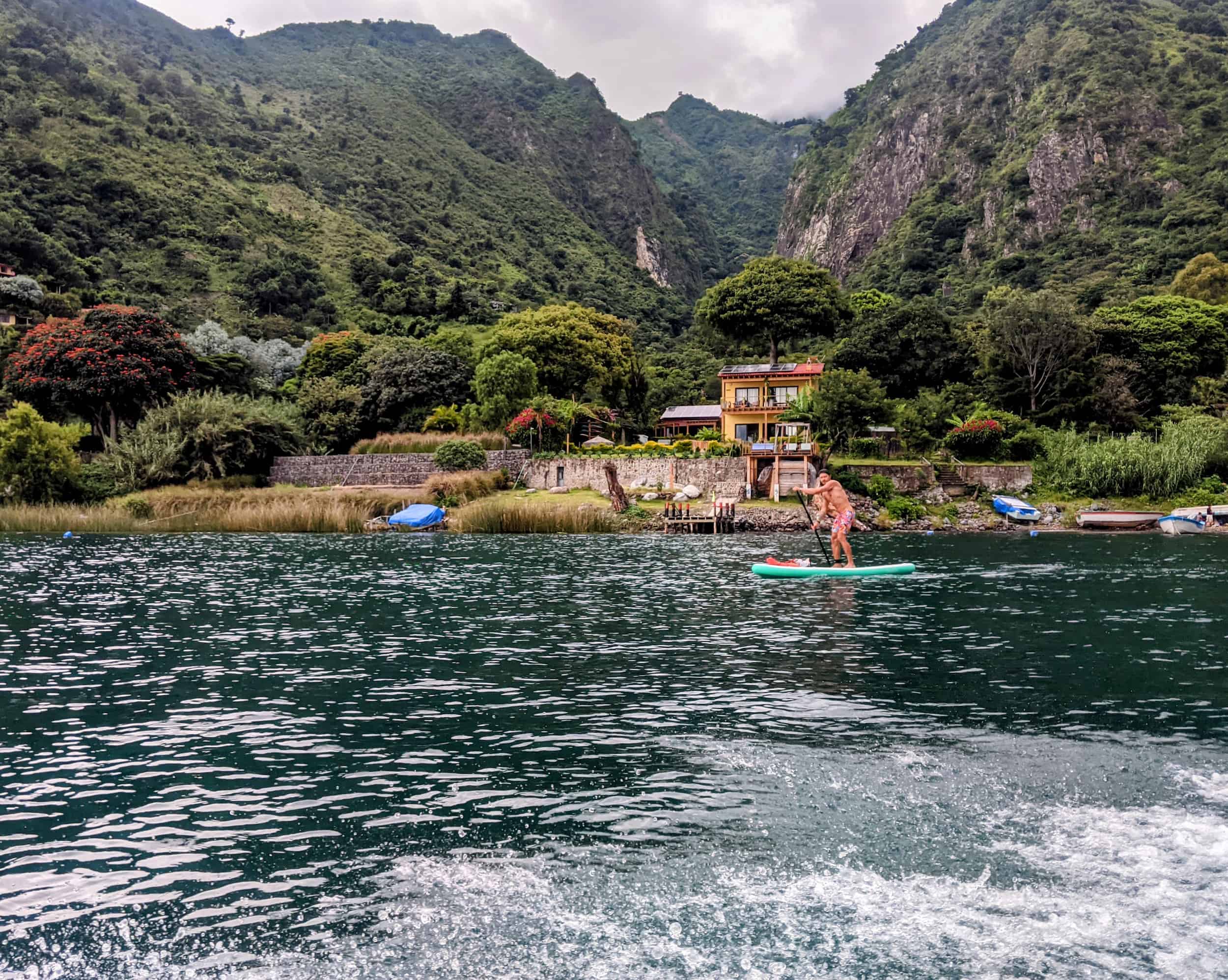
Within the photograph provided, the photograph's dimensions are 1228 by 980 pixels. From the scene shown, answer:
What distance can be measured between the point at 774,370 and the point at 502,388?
2298cm

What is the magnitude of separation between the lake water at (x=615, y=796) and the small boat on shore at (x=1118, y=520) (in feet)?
113

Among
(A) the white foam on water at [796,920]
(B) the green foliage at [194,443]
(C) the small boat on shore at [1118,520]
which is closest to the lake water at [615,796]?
(A) the white foam on water at [796,920]

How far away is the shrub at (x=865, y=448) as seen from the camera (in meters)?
65.8

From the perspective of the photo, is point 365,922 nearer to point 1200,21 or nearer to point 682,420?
point 682,420

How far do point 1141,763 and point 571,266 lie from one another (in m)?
174

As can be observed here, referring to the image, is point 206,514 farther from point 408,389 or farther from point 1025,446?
point 1025,446

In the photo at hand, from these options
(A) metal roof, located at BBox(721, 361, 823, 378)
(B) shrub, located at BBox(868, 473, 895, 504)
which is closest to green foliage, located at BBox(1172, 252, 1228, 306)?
(A) metal roof, located at BBox(721, 361, 823, 378)

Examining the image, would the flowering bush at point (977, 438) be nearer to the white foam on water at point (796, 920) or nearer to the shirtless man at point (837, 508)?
the shirtless man at point (837, 508)

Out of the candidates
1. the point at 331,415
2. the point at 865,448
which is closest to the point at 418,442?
the point at 331,415

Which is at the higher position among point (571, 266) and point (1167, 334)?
point (571, 266)

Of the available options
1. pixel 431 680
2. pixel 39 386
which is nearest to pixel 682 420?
pixel 39 386

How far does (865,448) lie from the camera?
6619 cm

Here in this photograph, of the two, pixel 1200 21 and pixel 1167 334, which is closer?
pixel 1167 334

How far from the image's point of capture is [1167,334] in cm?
7106
